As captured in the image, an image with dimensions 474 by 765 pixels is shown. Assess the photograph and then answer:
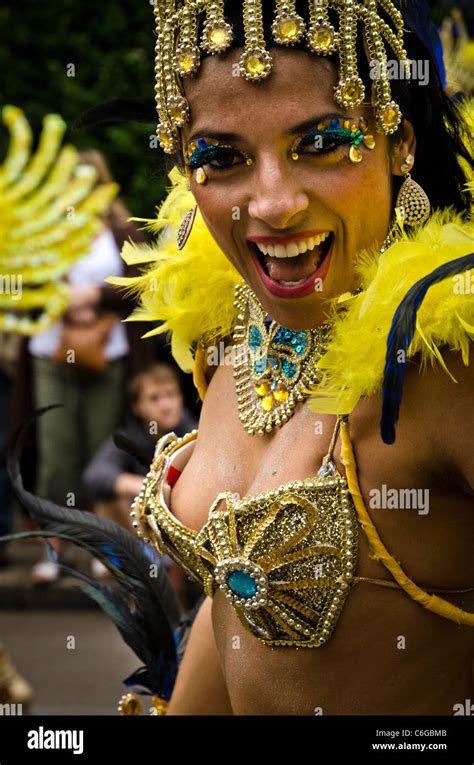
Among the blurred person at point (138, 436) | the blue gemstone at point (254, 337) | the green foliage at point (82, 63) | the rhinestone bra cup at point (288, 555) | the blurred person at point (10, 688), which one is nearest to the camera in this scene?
the rhinestone bra cup at point (288, 555)

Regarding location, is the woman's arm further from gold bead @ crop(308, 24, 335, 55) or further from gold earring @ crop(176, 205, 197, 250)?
gold bead @ crop(308, 24, 335, 55)

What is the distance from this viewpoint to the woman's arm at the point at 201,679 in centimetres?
252

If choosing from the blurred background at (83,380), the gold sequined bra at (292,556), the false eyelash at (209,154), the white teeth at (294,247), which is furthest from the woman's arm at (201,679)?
the blurred background at (83,380)

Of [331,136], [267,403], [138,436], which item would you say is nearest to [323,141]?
[331,136]

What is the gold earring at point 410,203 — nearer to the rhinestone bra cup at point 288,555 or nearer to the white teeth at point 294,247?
the white teeth at point 294,247

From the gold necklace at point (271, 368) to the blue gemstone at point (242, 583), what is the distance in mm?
281

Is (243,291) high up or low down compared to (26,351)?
down

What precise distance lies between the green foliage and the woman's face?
17.1ft

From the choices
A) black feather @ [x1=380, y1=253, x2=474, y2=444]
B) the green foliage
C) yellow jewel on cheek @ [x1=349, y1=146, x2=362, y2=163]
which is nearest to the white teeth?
yellow jewel on cheek @ [x1=349, y1=146, x2=362, y2=163]

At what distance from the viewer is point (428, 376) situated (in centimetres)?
198

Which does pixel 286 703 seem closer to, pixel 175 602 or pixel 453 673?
pixel 453 673

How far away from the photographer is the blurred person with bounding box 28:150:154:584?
5.70 m

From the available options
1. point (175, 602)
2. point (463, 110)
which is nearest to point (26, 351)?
point (175, 602)

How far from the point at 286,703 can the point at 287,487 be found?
375 millimetres
